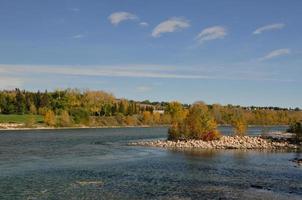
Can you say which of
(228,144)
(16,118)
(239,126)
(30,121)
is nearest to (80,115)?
(30,121)

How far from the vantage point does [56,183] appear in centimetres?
3675

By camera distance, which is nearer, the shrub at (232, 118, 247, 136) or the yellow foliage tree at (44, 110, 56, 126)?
the shrub at (232, 118, 247, 136)

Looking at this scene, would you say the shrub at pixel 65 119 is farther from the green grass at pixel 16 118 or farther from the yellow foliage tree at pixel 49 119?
the green grass at pixel 16 118

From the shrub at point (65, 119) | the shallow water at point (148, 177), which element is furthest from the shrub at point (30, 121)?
the shallow water at point (148, 177)

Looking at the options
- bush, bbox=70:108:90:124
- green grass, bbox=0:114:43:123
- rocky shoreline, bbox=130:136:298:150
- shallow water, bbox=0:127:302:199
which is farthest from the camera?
bush, bbox=70:108:90:124

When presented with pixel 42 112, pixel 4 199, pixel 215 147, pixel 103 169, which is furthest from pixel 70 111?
pixel 4 199

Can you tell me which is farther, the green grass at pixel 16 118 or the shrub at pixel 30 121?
the green grass at pixel 16 118

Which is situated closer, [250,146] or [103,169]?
[103,169]

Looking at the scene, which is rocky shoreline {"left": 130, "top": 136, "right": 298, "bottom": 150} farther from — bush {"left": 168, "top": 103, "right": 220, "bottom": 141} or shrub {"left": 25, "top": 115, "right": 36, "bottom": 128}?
shrub {"left": 25, "top": 115, "right": 36, "bottom": 128}

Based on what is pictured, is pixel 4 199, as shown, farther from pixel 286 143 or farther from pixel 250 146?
pixel 286 143

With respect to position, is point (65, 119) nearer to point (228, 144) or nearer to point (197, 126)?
point (197, 126)

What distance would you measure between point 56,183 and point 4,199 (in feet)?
23.0

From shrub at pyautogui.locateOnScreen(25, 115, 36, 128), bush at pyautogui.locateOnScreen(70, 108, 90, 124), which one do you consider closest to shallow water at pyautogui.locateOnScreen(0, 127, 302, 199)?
shrub at pyautogui.locateOnScreen(25, 115, 36, 128)

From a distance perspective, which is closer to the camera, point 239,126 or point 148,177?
point 148,177
